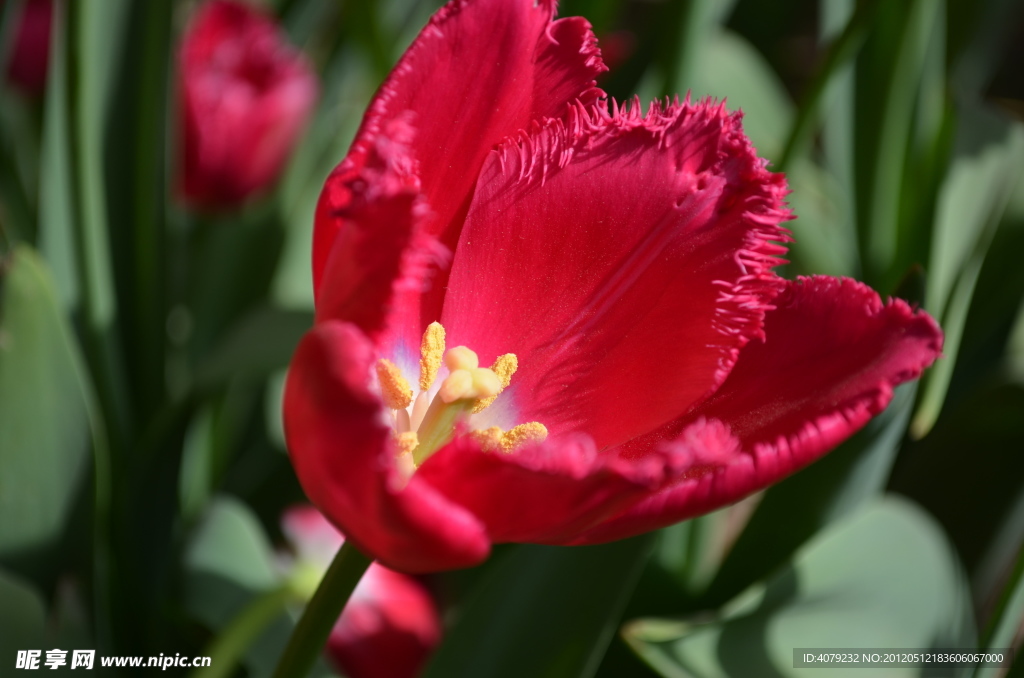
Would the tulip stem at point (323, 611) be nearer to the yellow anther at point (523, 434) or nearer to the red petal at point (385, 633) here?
the yellow anther at point (523, 434)

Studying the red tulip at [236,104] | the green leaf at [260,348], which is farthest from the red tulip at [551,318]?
the red tulip at [236,104]

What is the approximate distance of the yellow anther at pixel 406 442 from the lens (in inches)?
14.0

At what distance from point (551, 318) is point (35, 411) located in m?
0.28

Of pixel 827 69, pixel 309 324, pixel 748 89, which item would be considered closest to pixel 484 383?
pixel 309 324

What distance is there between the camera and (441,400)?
356 millimetres

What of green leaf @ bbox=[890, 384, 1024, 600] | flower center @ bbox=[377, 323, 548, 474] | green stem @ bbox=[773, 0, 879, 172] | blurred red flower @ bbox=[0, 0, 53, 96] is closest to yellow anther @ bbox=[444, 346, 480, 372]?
flower center @ bbox=[377, 323, 548, 474]

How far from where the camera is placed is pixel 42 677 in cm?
44

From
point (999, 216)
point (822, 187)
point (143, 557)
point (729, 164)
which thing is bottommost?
point (143, 557)

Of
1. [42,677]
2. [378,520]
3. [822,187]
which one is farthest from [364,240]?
[822,187]

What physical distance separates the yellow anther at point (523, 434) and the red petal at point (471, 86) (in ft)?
0.29

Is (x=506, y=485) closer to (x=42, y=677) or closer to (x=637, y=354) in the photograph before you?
(x=637, y=354)

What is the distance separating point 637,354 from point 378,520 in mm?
149

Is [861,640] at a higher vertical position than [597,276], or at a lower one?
lower

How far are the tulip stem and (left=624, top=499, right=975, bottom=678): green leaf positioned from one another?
8.3 inches
